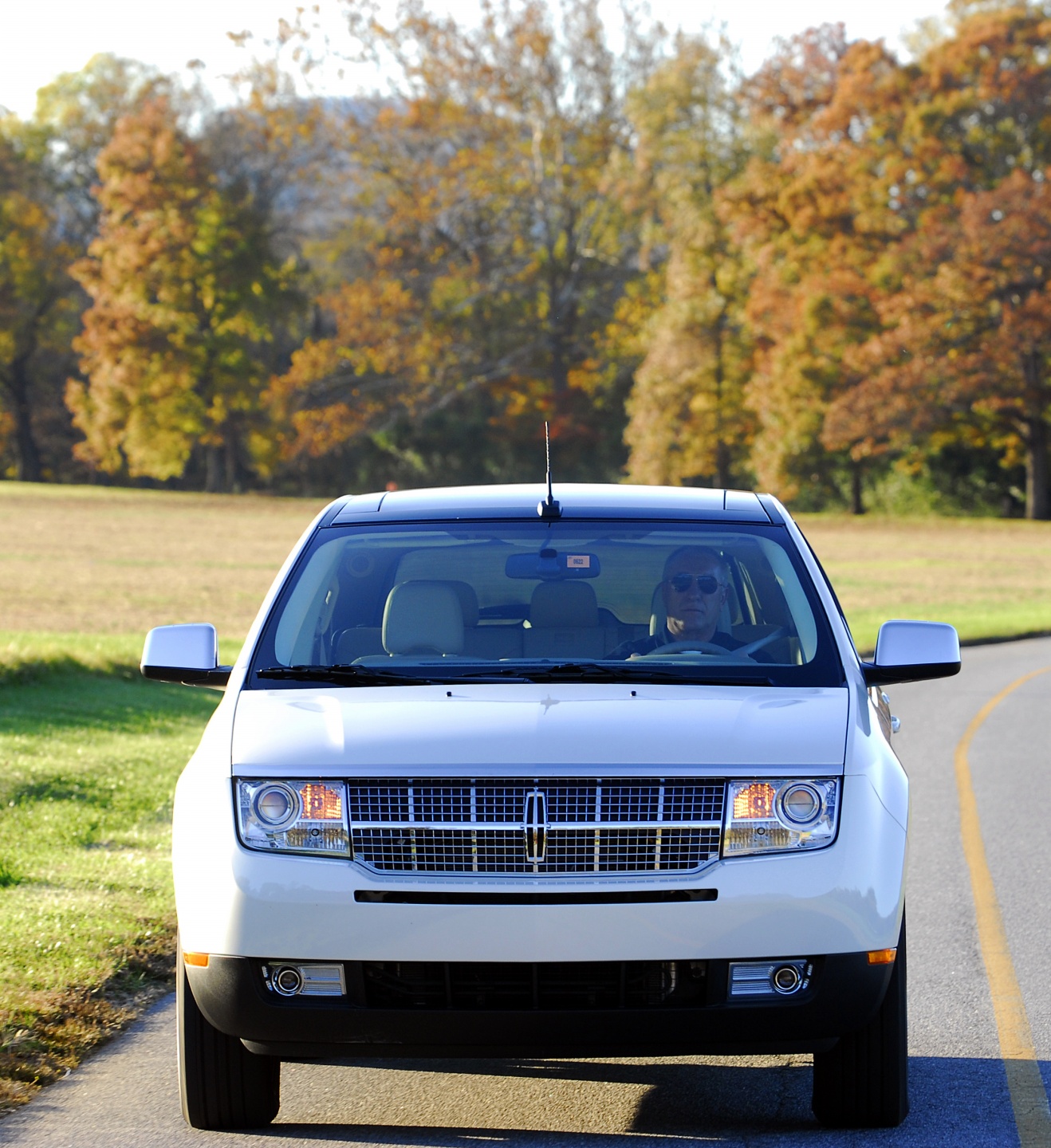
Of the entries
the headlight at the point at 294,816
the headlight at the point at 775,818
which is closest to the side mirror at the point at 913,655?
the headlight at the point at 775,818

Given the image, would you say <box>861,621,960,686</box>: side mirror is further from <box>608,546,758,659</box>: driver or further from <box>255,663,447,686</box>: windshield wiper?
<box>255,663,447,686</box>: windshield wiper

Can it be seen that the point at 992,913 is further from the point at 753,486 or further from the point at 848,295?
the point at 753,486

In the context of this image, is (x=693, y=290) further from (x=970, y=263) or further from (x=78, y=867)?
(x=78, y=867)

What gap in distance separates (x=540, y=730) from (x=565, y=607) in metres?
1.26

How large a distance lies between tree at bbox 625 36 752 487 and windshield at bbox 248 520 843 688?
183 feet

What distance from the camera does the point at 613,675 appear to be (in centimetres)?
516

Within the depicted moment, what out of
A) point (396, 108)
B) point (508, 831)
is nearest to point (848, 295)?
point (396, 108)

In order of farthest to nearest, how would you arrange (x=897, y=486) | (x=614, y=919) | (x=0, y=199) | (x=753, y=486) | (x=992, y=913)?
1. (x=0, y=199)
2. (x=753, y=486)
3. (x=897, y=486)
4. (x=992, y=913)
5. (x=614, y=919)

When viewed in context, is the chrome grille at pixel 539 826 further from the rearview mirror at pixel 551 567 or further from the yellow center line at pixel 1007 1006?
the rearview mirror at pixel 551 567

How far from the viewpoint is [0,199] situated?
74.2m

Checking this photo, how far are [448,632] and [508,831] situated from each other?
137cm

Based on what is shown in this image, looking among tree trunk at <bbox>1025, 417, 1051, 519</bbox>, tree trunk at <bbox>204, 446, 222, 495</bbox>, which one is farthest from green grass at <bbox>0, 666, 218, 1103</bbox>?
tree trunk at <bbox>204, 446, 222, 495</bbox>

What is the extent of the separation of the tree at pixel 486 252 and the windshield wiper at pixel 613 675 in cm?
6253

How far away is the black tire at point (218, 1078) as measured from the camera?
4.86 metres
